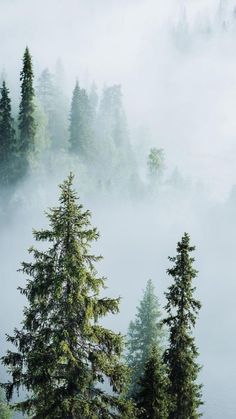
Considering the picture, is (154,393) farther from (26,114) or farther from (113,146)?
(113,146)

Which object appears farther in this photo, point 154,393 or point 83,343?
point 154,393

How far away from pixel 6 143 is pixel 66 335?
2583 inches

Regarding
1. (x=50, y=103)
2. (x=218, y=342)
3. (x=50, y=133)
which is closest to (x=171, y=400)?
(x=218, y=342)

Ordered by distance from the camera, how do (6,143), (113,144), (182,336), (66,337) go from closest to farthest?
(66,337)
(182,336)
(6,143)
(113,144)

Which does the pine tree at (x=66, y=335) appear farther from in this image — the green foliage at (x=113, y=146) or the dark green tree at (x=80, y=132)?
the green foliage at (x=113, y=146)

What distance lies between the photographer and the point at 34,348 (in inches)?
599

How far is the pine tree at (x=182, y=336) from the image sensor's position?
822 inches

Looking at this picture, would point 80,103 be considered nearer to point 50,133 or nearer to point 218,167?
point 50,133

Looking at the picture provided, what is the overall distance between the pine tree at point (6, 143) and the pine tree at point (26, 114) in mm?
1505

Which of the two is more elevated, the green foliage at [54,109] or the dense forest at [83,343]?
the green foliage at [54,109]

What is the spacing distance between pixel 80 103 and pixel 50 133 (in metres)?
8.28

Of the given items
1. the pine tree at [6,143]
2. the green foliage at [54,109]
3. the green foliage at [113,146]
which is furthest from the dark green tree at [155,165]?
the pine tree at [6,143]

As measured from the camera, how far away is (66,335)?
15.0 metres

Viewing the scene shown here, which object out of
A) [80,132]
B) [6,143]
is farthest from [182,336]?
[80,132]
